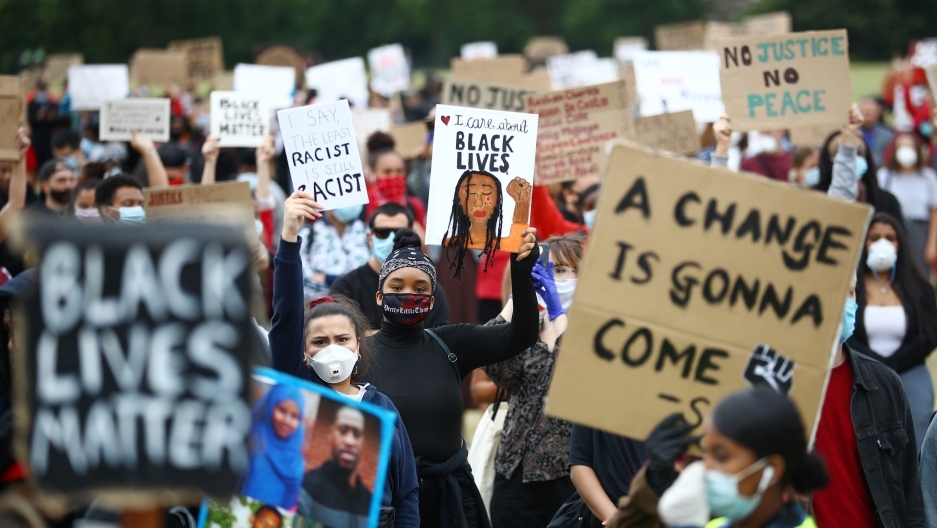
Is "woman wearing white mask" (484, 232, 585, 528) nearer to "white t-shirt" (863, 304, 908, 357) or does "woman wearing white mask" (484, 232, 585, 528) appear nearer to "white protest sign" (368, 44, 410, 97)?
"white t-shirt" (863, 304, 908, 357)

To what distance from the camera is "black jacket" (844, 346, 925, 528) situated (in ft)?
14.0

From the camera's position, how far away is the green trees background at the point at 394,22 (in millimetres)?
43969

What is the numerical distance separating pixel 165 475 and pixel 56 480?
26 cm

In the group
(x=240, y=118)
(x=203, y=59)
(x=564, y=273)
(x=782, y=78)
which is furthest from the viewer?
(x=203, y=59)

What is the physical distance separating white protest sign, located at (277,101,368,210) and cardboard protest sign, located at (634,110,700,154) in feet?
13.4

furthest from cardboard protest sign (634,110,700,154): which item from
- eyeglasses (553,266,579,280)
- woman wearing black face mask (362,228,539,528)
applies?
woman wearing black face mask (362,228,539,528)

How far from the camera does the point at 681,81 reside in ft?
34.6

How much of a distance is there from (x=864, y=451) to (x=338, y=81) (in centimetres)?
1029

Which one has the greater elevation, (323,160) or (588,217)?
(323,160)

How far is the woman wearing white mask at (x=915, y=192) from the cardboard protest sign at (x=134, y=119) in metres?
7.49

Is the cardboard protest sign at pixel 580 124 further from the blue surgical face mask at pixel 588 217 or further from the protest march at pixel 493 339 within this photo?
the blue surgical face mask at pixel 588 217

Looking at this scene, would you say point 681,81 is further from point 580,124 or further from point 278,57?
point 278,57

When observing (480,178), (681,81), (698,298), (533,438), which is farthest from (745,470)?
(681,81)

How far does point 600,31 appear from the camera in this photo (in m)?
58.0
